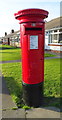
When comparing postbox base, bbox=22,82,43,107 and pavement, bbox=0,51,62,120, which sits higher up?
postbox base, bbox=22,82,43,107

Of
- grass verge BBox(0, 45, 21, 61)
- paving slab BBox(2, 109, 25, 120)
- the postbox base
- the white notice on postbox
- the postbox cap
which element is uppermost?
the postbox cap

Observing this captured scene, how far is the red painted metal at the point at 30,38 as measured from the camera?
10.1 ft

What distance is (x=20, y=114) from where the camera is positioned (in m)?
3.03

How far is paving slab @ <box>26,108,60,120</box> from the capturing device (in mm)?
2945

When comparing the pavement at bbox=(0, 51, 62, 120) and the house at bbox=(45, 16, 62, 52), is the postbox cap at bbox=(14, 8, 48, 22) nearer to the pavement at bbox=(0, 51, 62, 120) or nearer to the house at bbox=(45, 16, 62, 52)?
the pavement at bbox=(0, 51, 62, 120)

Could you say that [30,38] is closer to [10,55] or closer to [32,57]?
[32,57]

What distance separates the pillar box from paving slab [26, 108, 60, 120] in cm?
24

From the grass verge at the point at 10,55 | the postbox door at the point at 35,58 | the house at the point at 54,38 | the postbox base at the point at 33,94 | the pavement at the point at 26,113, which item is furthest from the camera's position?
the house at the point at 54,38

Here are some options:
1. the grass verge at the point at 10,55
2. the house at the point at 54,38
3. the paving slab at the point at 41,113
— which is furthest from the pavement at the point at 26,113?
the house at the point at 54,38

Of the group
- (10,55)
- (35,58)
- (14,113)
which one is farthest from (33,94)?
(10,55)

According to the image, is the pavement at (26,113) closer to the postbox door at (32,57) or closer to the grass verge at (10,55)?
the postbox door at (32,57)

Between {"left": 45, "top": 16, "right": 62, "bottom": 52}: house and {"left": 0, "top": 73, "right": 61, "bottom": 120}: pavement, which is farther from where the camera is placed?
{"left": 45, "top": 16, "right": 62, "bottom": 52}: house

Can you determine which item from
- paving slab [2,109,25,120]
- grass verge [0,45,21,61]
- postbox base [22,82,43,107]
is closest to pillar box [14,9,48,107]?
postbox base [22,82,43,107]

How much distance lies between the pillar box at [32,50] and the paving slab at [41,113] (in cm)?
24
